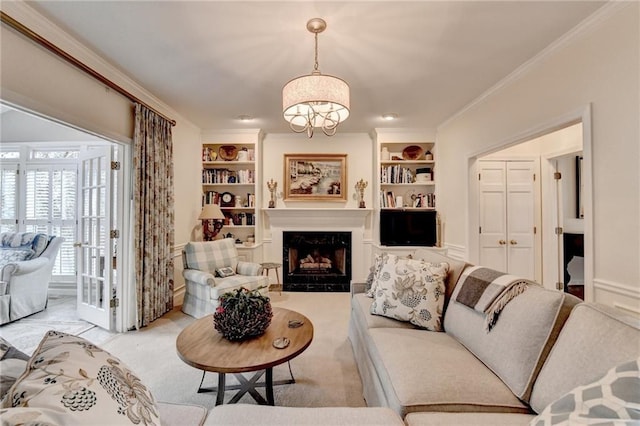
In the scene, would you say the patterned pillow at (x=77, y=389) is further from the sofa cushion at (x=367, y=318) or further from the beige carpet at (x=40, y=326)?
the beige carpet at (x=40, y=326)

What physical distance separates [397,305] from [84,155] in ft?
12.4

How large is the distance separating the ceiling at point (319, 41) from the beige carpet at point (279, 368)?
2589 mm

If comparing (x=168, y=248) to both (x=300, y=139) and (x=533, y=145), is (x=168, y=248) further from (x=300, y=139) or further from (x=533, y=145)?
(x=533, y=145)

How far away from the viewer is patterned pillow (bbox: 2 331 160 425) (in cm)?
63

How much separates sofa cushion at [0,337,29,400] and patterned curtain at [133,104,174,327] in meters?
2.40

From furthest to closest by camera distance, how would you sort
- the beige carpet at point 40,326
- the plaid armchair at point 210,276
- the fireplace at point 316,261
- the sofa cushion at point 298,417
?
the fireplace at point 316,261 → the plaid armchair at point 210,276 → the beige carpet at point 40,326 → the sofa cushion at point 298,417

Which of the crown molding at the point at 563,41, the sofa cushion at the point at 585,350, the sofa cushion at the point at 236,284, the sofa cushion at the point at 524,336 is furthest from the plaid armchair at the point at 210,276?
the crown molding at the point at 563,41

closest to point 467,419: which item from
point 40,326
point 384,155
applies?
point 384,155

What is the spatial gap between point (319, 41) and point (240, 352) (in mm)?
2284

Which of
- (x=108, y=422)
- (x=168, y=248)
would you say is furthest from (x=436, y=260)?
(x=168, y=248)

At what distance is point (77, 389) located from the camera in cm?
70

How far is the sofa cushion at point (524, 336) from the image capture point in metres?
1.23

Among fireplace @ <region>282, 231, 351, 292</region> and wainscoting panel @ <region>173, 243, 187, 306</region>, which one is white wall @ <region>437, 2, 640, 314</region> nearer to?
fireplace @ <region>282, 231, 351, 292</region>

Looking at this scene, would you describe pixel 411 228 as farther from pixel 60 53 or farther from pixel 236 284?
pixel 60 53
